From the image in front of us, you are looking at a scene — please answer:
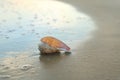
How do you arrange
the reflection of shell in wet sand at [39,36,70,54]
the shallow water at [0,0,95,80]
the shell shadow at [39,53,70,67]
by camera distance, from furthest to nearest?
the reflection of shell in wet sand at [39,36,70,54]
the shell shadow at [39,53,70,67]
the shallow water at [0,0,95,80]

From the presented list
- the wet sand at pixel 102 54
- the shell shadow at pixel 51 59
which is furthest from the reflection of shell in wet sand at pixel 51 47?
the wet sand at pixel 102 54

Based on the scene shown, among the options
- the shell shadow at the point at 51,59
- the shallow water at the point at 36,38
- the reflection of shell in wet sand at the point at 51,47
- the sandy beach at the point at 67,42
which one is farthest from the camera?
the reflection of shell in wet sand at the point at 51,47

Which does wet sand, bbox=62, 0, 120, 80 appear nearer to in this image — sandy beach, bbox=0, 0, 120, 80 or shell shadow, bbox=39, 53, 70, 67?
sandy beach, bbox=0, 0, 120, 80

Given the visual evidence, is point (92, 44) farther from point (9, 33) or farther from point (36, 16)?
point (36, 16)

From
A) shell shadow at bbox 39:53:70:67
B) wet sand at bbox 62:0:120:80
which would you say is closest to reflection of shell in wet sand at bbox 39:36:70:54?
shell shadow at bbox 39:53:70:67

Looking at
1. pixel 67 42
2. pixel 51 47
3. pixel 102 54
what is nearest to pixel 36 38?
pixel 67 42

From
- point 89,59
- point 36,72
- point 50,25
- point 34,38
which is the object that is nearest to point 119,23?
point 50,25

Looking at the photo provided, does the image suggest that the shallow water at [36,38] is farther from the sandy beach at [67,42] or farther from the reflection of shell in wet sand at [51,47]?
the reflection of shell in wet sand at [51,47]

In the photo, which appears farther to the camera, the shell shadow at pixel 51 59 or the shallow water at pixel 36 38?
the shell shadow at pixel 51 59
